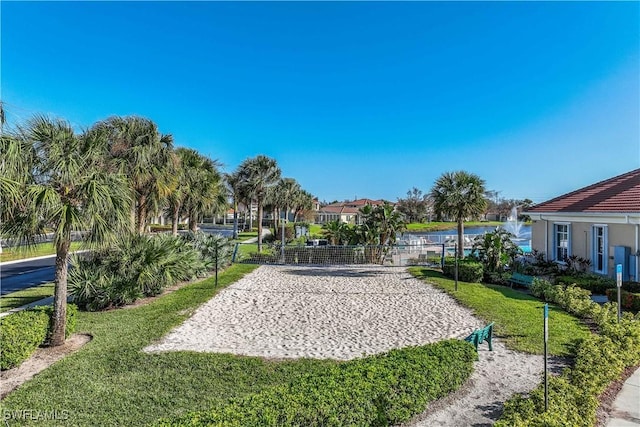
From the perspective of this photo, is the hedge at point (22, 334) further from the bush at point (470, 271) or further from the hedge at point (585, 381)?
the bush at point (470, 271)

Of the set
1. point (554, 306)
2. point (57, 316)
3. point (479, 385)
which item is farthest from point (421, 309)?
point (57, 316)

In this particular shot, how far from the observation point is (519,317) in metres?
9.85

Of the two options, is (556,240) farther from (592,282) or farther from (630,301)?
(630,301)

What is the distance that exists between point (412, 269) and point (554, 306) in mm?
7868

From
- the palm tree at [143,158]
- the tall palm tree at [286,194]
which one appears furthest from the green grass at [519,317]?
the tall palm tree at [286,194]

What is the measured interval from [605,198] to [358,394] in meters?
16.2

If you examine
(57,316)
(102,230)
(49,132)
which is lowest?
(57,316)

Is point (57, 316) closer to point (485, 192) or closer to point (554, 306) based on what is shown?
point (554, 306)

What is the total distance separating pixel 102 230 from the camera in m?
7.16

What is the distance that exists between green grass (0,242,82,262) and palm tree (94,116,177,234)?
2915mm

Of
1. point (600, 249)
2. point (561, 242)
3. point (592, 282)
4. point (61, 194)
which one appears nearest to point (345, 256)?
point (561, 242)

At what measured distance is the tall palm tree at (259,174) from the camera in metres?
28.1

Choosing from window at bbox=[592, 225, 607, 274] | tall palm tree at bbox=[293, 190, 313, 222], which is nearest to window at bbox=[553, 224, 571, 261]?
window at bbox=[592, 225, 607, 274]

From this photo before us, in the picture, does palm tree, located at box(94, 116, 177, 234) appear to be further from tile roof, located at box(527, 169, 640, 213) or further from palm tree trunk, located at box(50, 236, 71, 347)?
tile roof, located at box(527, 169, 640, 213)
